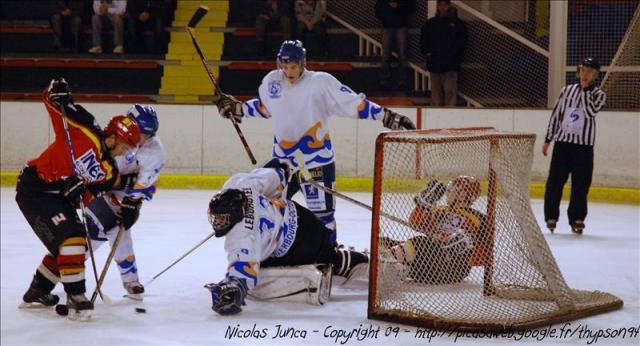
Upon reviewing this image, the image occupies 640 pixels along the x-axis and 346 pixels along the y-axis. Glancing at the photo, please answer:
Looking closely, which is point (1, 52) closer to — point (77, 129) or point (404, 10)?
point (404, 10)

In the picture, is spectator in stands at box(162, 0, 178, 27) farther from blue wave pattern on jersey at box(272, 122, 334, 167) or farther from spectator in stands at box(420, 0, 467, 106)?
blue wave pattern on jersey at box(272, 122, 334, 167)

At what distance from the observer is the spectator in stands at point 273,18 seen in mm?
10719

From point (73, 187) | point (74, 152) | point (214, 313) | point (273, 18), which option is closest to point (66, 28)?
point (273, 18)

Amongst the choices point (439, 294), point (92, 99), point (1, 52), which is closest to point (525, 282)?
point (439, 294)

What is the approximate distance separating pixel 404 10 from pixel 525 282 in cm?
572

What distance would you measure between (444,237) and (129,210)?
1.41 metres

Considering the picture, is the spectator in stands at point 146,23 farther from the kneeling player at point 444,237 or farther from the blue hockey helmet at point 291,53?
the kneeling player at point 444,237

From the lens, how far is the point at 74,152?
4414 millimetres

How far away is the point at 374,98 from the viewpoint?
997 cm

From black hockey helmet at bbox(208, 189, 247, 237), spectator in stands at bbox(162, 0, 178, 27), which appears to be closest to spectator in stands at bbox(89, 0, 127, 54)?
spectator in stands at bbox(162, 0, 178, 27)

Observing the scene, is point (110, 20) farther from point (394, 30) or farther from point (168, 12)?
point (394, 30)

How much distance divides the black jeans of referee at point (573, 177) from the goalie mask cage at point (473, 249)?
2323 mm

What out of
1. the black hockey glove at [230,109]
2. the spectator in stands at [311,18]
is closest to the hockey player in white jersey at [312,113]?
the black hockey glove at [230,109]

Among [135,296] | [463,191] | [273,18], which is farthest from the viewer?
[273,18]
